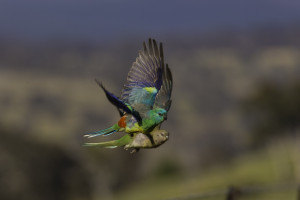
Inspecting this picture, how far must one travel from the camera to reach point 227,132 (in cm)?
14150

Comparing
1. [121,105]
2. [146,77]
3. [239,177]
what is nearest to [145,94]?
[146,77]

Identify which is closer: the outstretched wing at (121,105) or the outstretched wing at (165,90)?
the outstretched wing at (121,105)

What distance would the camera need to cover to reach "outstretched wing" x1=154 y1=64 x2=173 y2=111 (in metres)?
3.90

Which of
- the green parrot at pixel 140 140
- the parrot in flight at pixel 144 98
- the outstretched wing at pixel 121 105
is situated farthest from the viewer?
the parrot in flight at pixel 144 98

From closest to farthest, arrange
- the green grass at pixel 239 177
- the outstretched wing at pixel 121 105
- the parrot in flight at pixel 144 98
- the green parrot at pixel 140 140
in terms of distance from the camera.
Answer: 1. the outstretched wing at pixel 121 105
2. the green parrot at pixel 140 140
3. the parrot in flight at pixel 144 98
4. the green grass at pixel 239 177

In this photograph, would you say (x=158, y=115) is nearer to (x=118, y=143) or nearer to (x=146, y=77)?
(x=118, y=143)

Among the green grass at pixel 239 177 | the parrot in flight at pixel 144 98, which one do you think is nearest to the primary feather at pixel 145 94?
the parrot in flight at pixel 144 98

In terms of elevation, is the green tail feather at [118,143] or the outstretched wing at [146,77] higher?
the outstretched wing at [146,77]

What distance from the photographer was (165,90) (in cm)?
403

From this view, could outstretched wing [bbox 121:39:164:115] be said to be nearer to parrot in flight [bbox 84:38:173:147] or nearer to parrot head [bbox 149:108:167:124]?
parrot in flight [bbox 84:38:173:147]

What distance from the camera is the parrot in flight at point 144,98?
3492 mm

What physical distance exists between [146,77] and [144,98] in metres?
0.41

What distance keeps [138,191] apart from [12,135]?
46.3 feet

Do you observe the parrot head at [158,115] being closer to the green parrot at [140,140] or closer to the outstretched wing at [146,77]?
the green parrot at [140,140]
